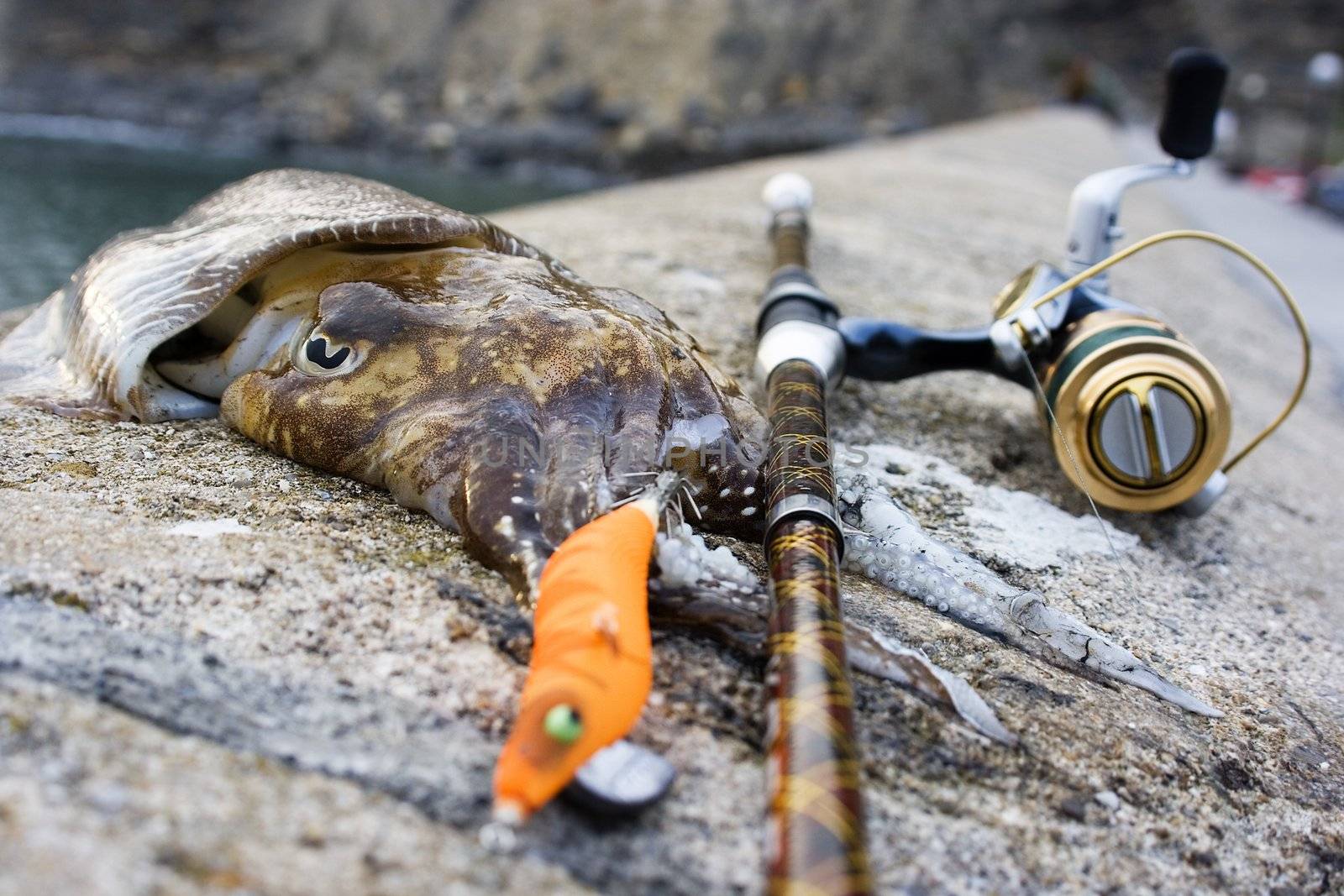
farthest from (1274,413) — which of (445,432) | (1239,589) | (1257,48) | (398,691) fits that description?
(1257,48)

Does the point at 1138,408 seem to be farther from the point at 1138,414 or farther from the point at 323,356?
the point at 323,356

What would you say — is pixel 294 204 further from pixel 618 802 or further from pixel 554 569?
pixel 618 802

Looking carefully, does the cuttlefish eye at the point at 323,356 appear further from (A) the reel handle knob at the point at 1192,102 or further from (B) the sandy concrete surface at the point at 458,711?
(A) the reel handle knob at the point at 1192,102

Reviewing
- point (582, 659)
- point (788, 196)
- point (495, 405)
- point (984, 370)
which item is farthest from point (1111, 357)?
point (788, 196)

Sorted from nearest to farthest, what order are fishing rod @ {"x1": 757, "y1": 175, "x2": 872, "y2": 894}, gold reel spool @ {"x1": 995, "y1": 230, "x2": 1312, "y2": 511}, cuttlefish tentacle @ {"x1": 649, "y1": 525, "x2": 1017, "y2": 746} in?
fishing rod @ {"x1": 757, "y1": 175, "x2": 872, "y2": 894} < cuttlefish tentacle @ {"x1": 649, "y1": 525, "x2": 1017, "y2": 746} < gold reel spool @ {"x1": 995, "y1": 230, "x2": 1312, "y2": 511}

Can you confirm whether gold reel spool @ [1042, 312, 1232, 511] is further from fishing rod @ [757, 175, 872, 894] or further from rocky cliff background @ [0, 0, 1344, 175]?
rocky cliff background @ [0, 0, 1344, 175]

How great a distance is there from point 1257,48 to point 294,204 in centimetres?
2234

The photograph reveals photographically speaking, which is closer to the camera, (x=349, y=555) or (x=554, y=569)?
(x=554, y=569)

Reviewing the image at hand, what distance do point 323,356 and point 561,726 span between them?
930 mm

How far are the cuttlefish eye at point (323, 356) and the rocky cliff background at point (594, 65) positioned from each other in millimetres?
18558

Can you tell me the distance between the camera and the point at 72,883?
0.88 m

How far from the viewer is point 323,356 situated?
1702 millimetres

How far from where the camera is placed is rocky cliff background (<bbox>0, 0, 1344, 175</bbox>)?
811 inches

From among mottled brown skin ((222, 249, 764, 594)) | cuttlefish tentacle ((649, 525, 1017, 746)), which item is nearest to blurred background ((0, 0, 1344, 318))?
mottled brown skin ((222, 249, 764, 594))
